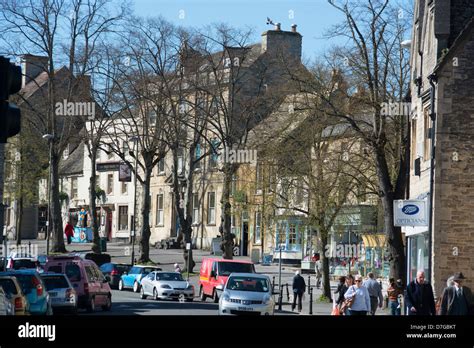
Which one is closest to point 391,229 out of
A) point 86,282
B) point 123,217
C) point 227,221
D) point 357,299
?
point 86,282

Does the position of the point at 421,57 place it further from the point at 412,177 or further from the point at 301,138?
the point at 301,138

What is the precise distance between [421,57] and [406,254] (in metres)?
8.28

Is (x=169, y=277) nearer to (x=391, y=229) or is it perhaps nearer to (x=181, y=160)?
(x=391, y=229)

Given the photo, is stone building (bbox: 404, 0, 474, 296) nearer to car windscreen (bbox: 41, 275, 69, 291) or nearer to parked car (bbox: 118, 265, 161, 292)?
car windscreen (bbox: 41, 275, 69, 291)

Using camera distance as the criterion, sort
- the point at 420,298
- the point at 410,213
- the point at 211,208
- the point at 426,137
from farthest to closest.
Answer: the point at 211,208
the point at 426,137
the point at 410,213
the point at 420,298

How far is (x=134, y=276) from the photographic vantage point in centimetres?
5081

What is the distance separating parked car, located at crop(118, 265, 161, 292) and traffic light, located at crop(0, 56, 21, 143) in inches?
1553

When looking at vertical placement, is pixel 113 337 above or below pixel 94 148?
below

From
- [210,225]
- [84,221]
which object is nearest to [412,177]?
[210,225]

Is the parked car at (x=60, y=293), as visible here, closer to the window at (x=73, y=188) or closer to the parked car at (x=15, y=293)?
the parked car at (x=15, y=293)

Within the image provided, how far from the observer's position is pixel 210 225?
3000 inches

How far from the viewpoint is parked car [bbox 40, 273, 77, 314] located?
29516 mm

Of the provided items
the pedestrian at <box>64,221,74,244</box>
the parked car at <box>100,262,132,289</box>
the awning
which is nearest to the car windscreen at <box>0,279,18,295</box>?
the parked car at <box>100,262,132,289</box>

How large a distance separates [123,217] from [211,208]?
38.9ft
